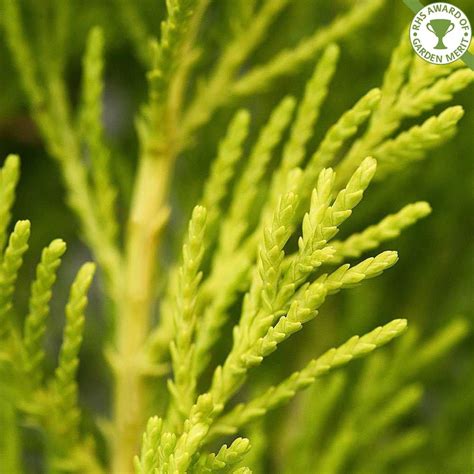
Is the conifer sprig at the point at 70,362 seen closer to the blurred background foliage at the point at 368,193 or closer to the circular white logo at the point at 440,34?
the blurred background foliage at the point at 368,193

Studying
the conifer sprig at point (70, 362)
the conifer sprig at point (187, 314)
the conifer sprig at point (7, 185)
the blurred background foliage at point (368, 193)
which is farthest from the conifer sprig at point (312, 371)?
the blurred background foliage at point (368, 193)

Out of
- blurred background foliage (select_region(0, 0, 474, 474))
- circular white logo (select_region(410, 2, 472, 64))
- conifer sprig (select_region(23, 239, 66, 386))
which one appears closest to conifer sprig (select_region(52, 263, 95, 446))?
conifer sprig (select_region(23, 239, 66, 386))

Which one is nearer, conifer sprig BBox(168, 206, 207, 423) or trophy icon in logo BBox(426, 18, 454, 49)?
conifer sprig BBox(168, 206, 207, 423)

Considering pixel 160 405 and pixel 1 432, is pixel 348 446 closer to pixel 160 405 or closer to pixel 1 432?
pixel 160 405

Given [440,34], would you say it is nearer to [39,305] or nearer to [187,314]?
[187,314]

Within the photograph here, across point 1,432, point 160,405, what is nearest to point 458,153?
point 160,405

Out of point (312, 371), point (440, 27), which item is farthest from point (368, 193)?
point (312, 371)

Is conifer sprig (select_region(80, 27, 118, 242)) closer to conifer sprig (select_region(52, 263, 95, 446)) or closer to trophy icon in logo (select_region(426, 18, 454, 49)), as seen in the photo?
conifer sprig (select_region(52, 263, 95, 446))
